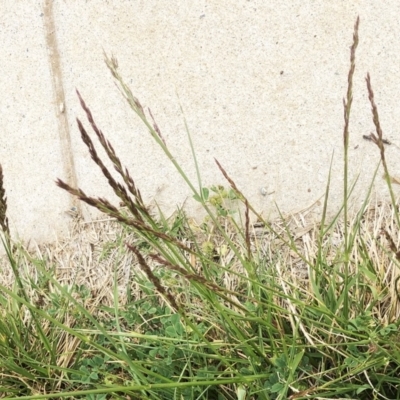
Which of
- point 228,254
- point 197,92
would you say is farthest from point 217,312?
point 197,92

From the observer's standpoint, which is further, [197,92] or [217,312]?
[197,92]

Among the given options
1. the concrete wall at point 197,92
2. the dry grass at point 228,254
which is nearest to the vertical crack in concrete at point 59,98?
the concrete wall at point 197,92

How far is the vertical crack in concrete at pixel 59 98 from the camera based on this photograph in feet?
7.99

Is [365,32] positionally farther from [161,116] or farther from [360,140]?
[161,116]

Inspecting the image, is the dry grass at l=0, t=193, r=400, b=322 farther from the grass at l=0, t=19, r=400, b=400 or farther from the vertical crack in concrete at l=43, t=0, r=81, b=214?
the vertical crack in concrete at l=43, t=0, r=81, b=214

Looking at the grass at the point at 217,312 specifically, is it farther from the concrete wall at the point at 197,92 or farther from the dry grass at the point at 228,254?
the concrete wall at the point at 197,92

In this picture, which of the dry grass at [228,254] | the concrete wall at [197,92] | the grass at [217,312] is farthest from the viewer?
the concrete wall at [197,92]

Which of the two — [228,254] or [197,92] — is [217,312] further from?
[197,92]

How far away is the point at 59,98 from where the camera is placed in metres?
2.49

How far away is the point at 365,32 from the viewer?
85.0 inches

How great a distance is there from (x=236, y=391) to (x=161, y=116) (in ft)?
3.81

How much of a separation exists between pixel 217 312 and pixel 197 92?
3.24 feet

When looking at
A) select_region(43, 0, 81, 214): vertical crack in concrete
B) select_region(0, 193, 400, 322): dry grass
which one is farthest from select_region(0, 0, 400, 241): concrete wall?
select_region(0, 193, 400, 322): dry grass

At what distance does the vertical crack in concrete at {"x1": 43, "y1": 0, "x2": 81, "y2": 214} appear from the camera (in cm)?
244
